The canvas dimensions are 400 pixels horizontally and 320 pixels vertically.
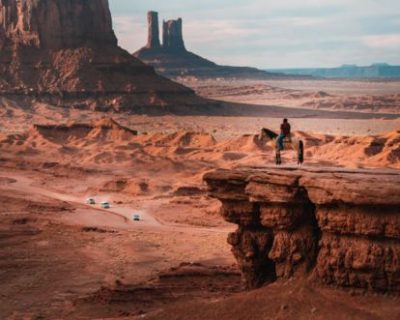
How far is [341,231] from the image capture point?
14406 mm

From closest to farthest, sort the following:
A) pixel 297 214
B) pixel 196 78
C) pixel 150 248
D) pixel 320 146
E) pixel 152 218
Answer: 1. pixel 297 214
2. pixel 150 248
3. pixel 152 218
4. pixel 320 146
5. pixel 196 78

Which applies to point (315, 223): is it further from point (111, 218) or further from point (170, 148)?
point (170, 148)

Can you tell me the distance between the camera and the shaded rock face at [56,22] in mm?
85812

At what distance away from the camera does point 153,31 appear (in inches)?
6540

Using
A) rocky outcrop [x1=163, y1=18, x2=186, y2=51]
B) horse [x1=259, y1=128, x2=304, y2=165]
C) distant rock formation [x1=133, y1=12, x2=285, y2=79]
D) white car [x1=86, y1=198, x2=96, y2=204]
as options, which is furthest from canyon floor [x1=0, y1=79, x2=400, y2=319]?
rocky outcrop [x1=163, y1=18, x2=186, y2=51]

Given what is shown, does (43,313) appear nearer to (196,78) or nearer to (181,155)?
(181,155)

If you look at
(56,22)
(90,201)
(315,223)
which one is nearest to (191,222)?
(90,201)

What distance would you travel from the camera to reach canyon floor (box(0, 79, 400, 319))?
1477 cm

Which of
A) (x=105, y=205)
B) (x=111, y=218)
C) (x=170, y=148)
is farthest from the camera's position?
(x=170, y=148)

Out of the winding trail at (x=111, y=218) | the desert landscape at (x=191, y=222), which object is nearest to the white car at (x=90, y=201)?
the desert landscape at (x=191, y=222)

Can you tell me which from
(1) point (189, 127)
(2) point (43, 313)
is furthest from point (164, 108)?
(2) point (43, 313)

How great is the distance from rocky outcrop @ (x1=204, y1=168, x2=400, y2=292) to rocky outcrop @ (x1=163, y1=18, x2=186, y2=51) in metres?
152

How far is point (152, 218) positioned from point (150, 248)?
5.81 meters

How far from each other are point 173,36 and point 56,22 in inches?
3440
